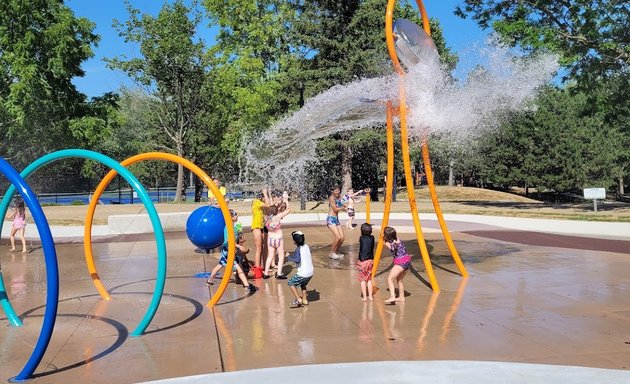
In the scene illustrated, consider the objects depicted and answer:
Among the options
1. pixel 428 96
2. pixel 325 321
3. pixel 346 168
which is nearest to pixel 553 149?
pixel 346 168

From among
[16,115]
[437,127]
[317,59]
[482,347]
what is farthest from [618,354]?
[317,59]

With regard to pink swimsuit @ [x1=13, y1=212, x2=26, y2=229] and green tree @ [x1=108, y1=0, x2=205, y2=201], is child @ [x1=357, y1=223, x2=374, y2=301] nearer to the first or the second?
pink swimsuit @ [x1=13, y1=212, x2=26, y2=229]

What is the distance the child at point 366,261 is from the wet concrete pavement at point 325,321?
240 mm

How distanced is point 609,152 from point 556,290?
142ft

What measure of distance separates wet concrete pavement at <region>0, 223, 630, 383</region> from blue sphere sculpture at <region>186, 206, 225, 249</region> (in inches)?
25.8

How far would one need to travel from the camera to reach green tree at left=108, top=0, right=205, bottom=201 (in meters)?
41.8

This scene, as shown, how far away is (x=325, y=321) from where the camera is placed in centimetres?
722

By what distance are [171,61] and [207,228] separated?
114 feet

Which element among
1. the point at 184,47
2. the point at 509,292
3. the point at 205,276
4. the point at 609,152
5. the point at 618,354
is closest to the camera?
the point at 618,354

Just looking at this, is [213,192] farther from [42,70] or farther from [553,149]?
[553,149]

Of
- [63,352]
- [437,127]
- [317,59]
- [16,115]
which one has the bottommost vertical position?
[63,352]

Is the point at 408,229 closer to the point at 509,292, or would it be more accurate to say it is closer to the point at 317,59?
the point at 509,292

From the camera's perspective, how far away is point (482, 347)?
598 cm

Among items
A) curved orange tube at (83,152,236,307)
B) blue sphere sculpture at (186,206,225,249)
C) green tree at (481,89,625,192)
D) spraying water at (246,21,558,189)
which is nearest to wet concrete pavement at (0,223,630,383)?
curved orange tube at (83,152,236,307)
